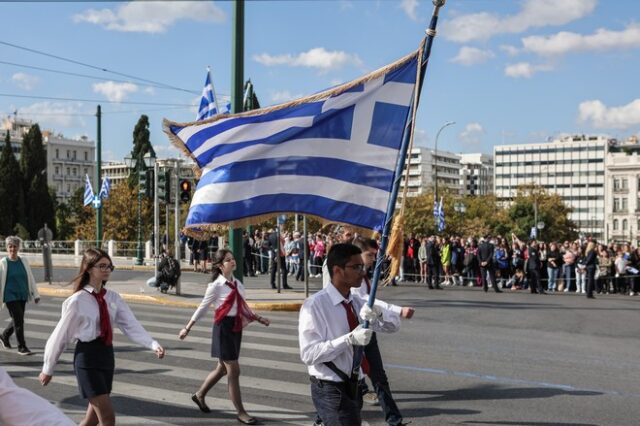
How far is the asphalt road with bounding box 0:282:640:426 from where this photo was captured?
27.6 ft

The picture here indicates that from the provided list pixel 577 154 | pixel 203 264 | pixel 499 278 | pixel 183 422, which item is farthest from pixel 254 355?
pixel 577 154

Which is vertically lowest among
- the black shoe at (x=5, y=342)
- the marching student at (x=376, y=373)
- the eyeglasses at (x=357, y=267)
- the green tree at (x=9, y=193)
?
the black shoe at (x=5, y=342)

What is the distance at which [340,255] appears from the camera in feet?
17.0

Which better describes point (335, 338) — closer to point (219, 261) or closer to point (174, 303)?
point (219, 261)

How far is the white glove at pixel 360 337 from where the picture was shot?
15.1 ft

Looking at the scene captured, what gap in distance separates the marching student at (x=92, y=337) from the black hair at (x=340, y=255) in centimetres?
203

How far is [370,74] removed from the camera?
764cm

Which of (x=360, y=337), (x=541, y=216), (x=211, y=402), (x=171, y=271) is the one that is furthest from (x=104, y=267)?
(x=541, y=216)

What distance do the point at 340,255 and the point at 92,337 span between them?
7.41 feet

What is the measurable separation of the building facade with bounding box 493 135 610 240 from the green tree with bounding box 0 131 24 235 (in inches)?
4656

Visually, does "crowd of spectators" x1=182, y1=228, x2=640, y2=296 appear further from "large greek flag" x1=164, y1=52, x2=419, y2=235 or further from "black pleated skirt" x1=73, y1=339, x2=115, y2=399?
"black pleated skirt" x1=73, y1=339, x2=115, y2=399

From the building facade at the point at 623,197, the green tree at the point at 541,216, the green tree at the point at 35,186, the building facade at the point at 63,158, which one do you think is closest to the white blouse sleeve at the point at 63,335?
the green tree at the point at 35,186

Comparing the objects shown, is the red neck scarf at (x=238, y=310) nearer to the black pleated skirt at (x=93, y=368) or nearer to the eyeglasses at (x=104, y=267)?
the eyeglasses at (x=104, y=267)

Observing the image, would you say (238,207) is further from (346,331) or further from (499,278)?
(499,278)
